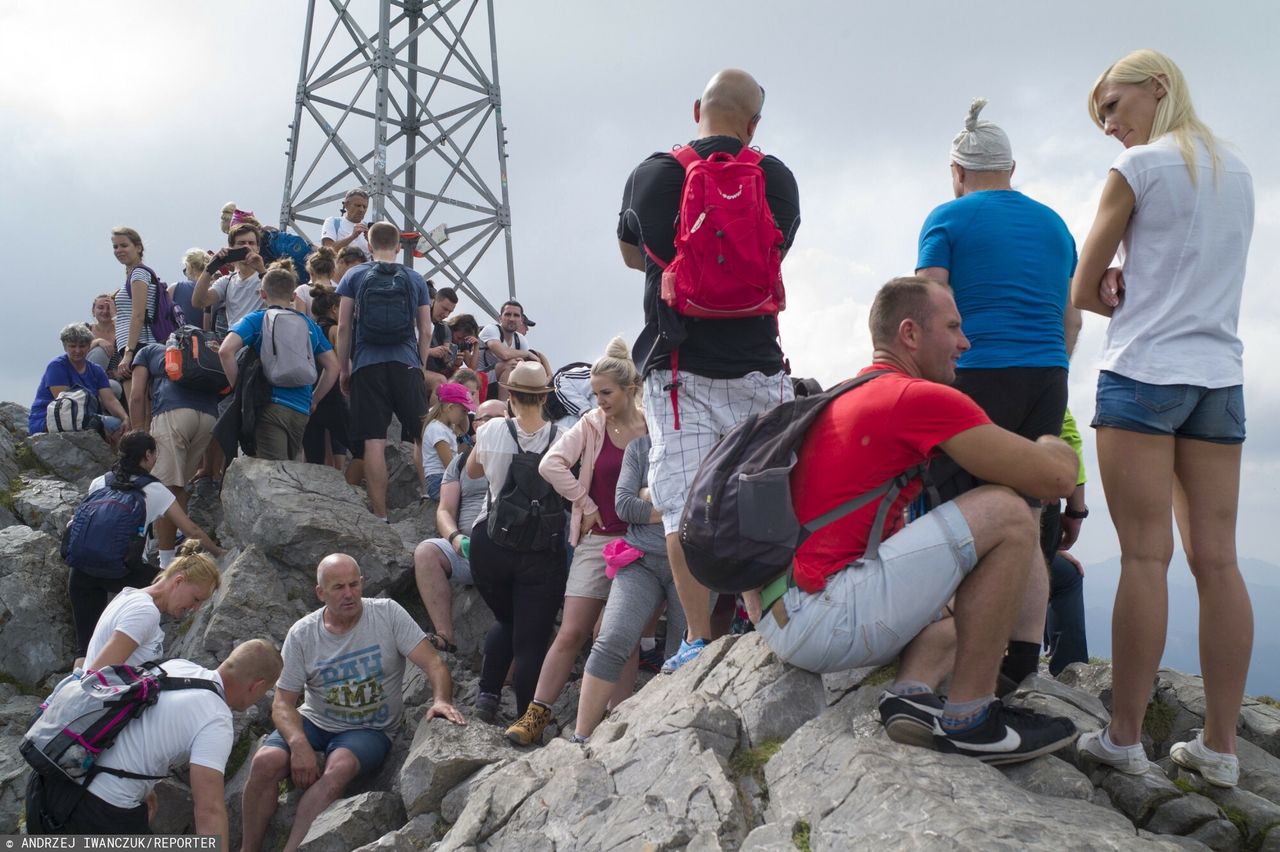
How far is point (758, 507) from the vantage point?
3623mm

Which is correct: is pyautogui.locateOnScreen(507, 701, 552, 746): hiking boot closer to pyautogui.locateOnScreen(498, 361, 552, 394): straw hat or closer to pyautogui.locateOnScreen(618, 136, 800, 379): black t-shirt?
pyautogui.locateOnScreen(498, 361, 552, 394): straw hat

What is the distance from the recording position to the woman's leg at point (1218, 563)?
3715 mm

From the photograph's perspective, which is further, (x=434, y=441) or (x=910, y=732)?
(x=434, y=441)

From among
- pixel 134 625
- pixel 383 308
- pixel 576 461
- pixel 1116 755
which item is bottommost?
pixel 1116 755

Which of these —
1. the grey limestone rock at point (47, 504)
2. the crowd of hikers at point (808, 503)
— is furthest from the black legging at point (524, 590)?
the grey limestone rock at point (47, 504)

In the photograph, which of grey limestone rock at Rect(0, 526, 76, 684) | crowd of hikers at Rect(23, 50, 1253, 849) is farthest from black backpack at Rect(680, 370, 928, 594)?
grey limestone rock at Rect(0, 526, 76, 684)

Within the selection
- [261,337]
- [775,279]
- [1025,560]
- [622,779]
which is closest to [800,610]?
[1025,560]

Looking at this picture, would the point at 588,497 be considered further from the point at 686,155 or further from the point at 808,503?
the point at 808,503

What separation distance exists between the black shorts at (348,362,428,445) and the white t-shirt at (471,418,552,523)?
228 cm

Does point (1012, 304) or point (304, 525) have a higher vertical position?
point (1012, 304)

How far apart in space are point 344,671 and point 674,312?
359 centimetres

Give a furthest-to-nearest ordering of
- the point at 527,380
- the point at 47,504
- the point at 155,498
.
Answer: the point at 47,504
the point at 155,498
the point at 527,380

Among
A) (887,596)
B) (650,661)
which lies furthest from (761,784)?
(650,661)

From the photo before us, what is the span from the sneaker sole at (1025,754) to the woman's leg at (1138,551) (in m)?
0.36
